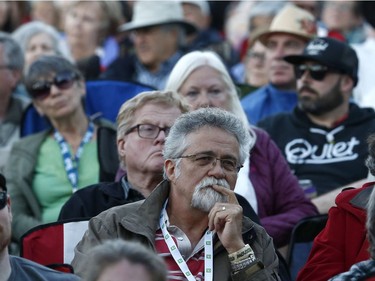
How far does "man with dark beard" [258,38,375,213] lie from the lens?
27.3ft

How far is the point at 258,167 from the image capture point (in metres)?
7.64

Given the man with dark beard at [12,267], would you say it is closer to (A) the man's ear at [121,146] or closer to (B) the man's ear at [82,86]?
(A) the man's ear at [121,146]

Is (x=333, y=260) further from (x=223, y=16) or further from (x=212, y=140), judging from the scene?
(x=223, y=16)

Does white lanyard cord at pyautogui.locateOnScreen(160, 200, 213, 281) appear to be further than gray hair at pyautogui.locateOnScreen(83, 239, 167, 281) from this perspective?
Yes

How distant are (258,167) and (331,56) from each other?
148cm

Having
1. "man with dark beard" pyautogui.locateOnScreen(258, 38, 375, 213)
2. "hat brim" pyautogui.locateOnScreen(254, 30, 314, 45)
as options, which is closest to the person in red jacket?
"man with dark beard" pyautogui.locateOnScreen(258, 38, 375, 213)

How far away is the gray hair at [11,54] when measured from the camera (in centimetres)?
1006

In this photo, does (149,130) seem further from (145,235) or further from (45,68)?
(45,68)

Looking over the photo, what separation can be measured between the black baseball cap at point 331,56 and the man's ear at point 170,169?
276 centimetres

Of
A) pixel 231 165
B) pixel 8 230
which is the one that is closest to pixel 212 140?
pixel 231 165

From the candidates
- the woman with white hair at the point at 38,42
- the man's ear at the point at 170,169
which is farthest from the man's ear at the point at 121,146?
the woman with white hair at the point at 38,42

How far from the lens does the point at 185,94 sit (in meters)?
8.16

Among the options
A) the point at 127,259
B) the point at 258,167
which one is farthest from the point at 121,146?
the point at 127,259

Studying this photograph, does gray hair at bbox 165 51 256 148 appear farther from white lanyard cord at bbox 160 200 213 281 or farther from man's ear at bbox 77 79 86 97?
white lanyard cord at bbox 160 200 213 281
